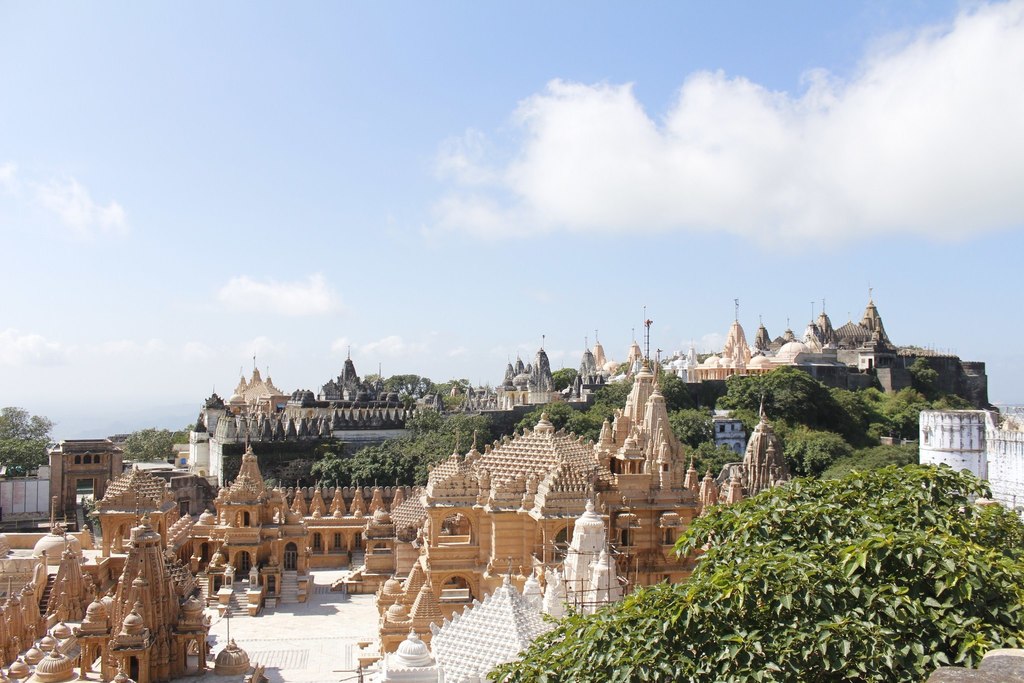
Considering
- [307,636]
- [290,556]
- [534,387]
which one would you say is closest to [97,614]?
[307,636]

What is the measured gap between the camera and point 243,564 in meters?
38.7

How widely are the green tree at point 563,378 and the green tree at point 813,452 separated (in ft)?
163

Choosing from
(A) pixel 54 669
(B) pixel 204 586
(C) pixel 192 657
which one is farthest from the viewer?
(B) pixel 204 586

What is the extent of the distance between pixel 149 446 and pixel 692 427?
49.0 m

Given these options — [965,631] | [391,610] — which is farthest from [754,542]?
[391,610]

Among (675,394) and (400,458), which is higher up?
(675,394)

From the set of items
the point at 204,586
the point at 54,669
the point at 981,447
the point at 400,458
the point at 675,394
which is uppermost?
the point at 675,394

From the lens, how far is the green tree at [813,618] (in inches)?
518

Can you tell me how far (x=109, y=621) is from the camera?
25.5 metres

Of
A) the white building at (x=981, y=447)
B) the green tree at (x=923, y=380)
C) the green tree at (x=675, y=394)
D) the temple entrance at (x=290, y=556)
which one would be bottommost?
the temple entrance at (x=290, y=556)

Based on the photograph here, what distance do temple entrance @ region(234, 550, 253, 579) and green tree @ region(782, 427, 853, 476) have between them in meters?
34.7

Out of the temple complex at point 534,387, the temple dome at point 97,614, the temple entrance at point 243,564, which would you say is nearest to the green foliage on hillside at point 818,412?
the temple complex at point 534,387

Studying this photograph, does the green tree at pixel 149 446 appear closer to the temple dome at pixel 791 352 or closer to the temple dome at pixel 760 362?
the temple dome at pixel 760 362

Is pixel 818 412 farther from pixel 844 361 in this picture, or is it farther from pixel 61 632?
pixel 61 632
